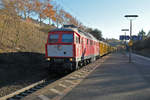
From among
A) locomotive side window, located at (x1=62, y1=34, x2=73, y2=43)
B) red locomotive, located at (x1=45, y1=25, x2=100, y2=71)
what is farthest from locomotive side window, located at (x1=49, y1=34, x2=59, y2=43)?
locomotive side window, located at (x1=62, y1=34, x2=73, y2=43)

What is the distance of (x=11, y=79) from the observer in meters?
9.85

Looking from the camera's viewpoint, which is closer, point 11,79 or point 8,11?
point 11,79

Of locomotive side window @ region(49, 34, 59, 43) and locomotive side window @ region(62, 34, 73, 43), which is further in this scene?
locomotive side window @ region(49, 34, 59, 43)

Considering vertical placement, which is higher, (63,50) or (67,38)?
(67,38)

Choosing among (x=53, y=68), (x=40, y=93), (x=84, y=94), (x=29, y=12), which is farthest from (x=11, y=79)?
(x=29, y=12)

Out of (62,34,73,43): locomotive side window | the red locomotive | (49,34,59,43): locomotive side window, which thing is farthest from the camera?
(49,34,59,43): locomotive side window

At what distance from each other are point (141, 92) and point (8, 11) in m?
17.8

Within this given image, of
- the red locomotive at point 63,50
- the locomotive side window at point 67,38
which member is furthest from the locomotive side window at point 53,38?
the locomotive side window at point 67,38

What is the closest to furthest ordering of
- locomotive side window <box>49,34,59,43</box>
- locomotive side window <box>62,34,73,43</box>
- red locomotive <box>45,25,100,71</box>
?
1. red locomotive <box>45,25,100,71</box>
2. locomotive side window <box>62,34,73,43</box>
3. locomotive side window <box>49,34,59,43</box>

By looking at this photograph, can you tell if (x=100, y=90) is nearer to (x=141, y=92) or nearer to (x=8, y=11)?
(x=141, y=92)

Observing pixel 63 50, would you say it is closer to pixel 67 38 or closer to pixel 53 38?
pixel 67 38

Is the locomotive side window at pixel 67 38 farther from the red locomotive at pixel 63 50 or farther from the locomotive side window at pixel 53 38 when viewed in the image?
the locomotive side window at pixel 53 38

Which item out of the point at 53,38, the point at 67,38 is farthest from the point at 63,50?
the point at 53,38

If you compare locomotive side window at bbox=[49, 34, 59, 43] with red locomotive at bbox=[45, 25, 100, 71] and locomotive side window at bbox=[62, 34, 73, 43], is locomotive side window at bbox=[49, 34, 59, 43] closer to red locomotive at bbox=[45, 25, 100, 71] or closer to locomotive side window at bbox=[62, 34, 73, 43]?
red locomotive at bbox=[45, 25, 100, 71]
